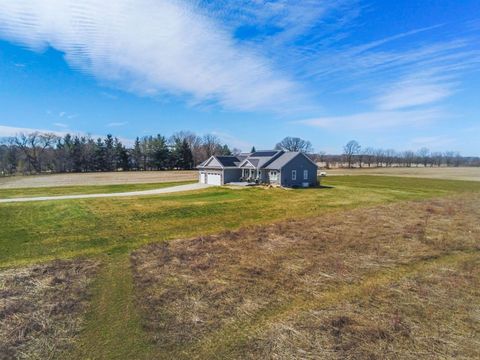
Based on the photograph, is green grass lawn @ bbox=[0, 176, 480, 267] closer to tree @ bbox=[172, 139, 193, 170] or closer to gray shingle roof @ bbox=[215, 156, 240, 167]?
gray shingle roof @ bbox=[215, 156, 240, 167]

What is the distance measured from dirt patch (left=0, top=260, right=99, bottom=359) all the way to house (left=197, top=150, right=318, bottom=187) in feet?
87.2

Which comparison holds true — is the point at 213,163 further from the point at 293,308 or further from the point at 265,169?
the point at 293,308

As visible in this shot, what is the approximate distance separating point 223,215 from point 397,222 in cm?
999

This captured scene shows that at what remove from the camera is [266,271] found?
8547mm

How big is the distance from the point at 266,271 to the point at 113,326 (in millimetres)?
4447

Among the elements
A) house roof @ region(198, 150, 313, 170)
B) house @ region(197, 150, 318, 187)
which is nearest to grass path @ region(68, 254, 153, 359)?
house @ region(197, 150, 318, 187)

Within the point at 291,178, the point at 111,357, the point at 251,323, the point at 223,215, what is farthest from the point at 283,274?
the point at 291,178

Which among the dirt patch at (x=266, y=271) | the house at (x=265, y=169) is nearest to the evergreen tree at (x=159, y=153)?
the house at (x=265, y=169)

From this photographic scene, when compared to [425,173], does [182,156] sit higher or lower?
higher

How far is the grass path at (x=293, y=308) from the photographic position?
199 inches

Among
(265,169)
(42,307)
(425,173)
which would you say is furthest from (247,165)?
(425,173)

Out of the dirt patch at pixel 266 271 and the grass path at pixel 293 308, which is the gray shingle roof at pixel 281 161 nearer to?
the dirt patch at pixel 266 271

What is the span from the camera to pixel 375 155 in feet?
418

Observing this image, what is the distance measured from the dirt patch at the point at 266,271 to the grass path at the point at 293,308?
0.12ft
